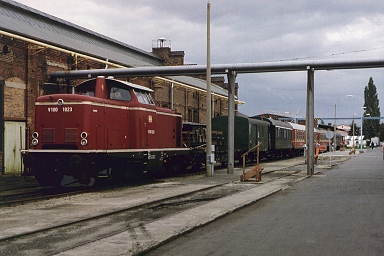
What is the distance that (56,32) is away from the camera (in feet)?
100

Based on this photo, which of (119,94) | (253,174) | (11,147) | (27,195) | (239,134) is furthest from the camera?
(239,134)

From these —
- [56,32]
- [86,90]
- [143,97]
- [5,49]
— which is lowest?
[143,97]

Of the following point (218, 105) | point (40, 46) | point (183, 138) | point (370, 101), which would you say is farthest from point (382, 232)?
point (370, 101)

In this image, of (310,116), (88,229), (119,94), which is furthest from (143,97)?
(88,229)

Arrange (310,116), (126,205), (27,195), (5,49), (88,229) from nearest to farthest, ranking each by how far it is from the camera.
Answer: (88,229), (126,205), (27,195), (5,49), (310,116)

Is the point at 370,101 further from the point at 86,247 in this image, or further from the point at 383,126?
the point at 86,247

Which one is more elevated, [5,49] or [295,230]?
[5,49]

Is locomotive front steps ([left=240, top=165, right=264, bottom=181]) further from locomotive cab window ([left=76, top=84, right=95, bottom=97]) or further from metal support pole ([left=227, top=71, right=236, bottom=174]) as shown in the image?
locomotive cab window ([left=76, top=84, right=95, bottom=97])

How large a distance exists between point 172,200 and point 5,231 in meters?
5.90

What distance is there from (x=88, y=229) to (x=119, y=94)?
9.04m

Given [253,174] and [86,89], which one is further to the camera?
[253,174]

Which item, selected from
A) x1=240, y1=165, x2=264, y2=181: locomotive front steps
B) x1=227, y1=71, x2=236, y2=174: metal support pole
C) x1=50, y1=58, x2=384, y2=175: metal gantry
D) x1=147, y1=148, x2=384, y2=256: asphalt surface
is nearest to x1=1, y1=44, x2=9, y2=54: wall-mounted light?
x1=50, y1=58, x2=384, y2=175: metal gantry

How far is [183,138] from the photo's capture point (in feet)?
80.2

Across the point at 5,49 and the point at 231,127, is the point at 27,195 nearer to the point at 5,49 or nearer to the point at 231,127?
the point at 5,49
